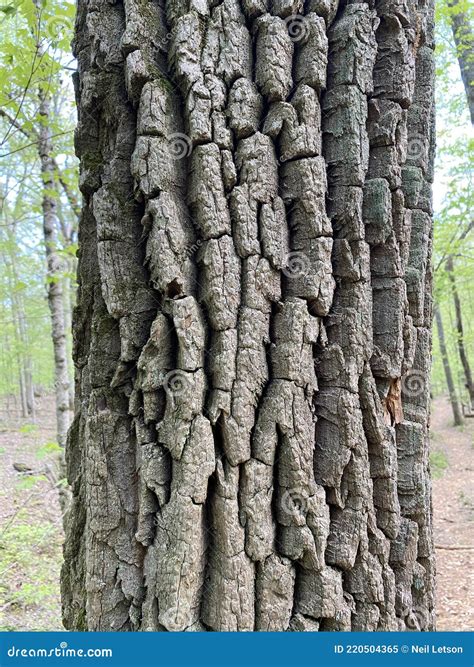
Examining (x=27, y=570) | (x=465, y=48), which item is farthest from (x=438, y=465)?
(x=27, y=570)

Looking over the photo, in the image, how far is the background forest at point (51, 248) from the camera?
11.4ft

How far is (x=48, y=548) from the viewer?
6.25 metres

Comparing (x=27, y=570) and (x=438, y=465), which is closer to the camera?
(x=27, y=570)

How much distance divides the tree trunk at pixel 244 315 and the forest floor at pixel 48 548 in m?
2.90

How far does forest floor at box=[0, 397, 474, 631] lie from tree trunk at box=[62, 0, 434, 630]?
290 cm

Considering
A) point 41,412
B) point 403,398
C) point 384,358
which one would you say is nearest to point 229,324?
point 384,358

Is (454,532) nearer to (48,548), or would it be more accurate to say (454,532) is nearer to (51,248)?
(48,548)

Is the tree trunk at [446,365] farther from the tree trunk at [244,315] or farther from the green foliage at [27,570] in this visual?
the tree trunk at [244,315]

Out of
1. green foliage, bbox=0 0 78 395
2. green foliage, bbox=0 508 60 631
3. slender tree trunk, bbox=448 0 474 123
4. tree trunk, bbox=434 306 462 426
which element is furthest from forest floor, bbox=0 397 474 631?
slender tree trunk, bbox=448 0 474 123

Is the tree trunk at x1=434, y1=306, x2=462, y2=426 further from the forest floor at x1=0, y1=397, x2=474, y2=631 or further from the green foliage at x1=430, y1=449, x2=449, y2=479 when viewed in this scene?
the forest floor at x1=0, y1=397, x2=474, y2=631

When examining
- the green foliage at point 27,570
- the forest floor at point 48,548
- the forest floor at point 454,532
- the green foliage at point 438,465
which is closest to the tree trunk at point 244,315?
the forest floor at point 48,548

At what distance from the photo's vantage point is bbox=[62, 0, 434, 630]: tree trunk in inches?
43.9

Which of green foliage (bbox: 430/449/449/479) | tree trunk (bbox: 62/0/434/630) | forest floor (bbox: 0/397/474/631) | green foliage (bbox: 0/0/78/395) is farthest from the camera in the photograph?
green foliage (bbox: 430/449/449/479)

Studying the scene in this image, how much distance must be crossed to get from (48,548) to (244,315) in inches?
266
